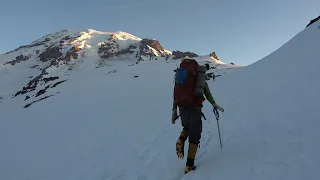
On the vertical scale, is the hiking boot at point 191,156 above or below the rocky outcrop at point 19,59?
below

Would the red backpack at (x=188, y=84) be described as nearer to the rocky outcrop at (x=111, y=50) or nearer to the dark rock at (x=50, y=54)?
the rocky outcrop at (x=111, y=50)

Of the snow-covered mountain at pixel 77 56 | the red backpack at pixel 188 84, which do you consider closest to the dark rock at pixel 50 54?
the snow-covered mountain at pixel 77 56

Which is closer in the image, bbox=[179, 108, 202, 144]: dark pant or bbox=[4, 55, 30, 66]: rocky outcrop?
bbox=[179, 108, 202, 144]: dark pant

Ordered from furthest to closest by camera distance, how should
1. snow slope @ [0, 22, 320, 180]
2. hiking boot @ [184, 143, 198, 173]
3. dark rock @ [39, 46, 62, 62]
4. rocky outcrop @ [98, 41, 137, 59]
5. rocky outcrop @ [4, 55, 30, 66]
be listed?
dark rock @ [39, 46, 62, 62], rocky outcrop @ [98, 41, 137, 59], rocky outcrop @ [4, 55, 30, 66], hiking boot @ [184, 143, 198, 173], snow slope @ [0, 22, 320, 180]

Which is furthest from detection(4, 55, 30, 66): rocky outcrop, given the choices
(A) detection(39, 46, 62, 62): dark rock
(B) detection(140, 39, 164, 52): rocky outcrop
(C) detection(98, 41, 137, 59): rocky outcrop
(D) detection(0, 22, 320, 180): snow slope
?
(D) detection(0, 22, 320, 180): snow slope

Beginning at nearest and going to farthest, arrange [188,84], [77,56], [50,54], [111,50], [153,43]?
[188,84] → [77,56] → [50,54] → [111,50] → [153,43]

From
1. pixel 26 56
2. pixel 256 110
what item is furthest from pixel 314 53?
pixel 26 56

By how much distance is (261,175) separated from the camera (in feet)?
18.2

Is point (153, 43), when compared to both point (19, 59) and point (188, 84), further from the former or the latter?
point (188, 84)

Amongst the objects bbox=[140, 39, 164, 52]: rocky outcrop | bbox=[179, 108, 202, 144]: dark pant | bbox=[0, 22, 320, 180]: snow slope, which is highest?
bbox=[140, 39, 164, 52]: rocky outcrop

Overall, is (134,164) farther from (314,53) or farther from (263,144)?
(314,53)

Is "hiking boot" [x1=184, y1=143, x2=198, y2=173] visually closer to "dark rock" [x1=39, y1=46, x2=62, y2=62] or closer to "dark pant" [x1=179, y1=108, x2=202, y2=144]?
"dark pant" [x1=179, y1=108, x2=202, y2=144]

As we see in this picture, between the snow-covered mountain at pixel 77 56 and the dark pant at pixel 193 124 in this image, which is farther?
the snow-covered mountain at pixel 77 56

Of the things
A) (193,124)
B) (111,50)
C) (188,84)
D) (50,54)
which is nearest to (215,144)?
(193,124)
